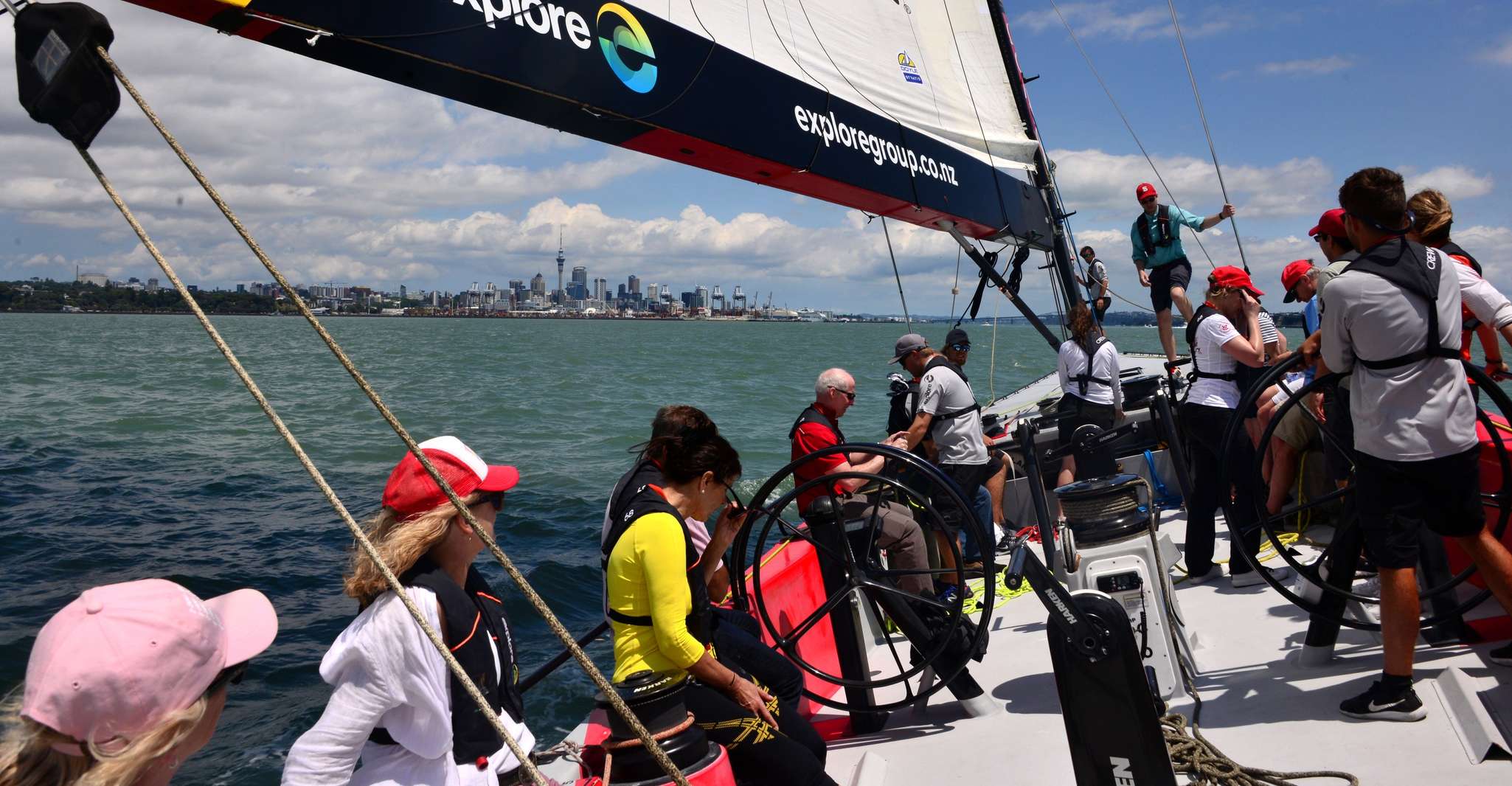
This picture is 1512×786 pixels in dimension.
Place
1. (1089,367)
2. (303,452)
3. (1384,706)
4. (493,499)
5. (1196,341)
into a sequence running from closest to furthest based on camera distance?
(303,452) → (493,499) → (1384,706) → (1196,341) → (1089,367)

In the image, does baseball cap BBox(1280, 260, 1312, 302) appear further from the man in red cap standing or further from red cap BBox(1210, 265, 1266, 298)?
the man in red cap standing

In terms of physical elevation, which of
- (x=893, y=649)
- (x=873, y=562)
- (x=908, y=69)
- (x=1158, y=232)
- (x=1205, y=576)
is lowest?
(x=1205, y=576)

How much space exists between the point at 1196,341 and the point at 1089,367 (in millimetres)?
2039

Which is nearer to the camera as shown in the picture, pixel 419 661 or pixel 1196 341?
pixel 419 661

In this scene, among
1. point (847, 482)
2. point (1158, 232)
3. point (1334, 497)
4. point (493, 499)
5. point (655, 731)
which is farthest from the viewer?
point (1158, 232)

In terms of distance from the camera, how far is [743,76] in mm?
3861

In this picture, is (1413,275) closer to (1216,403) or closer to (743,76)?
(1216,403)

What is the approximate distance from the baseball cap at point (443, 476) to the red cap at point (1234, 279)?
3816mm

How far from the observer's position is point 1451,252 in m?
3.86

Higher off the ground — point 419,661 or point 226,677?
point 226,677

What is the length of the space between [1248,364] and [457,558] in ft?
12.2

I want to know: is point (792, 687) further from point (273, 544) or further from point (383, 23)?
point (273, 544)

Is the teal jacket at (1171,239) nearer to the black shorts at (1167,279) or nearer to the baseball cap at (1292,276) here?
the black shorts at (1167,279)

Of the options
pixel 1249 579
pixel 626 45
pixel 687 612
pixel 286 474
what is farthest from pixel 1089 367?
pixel 286 474
